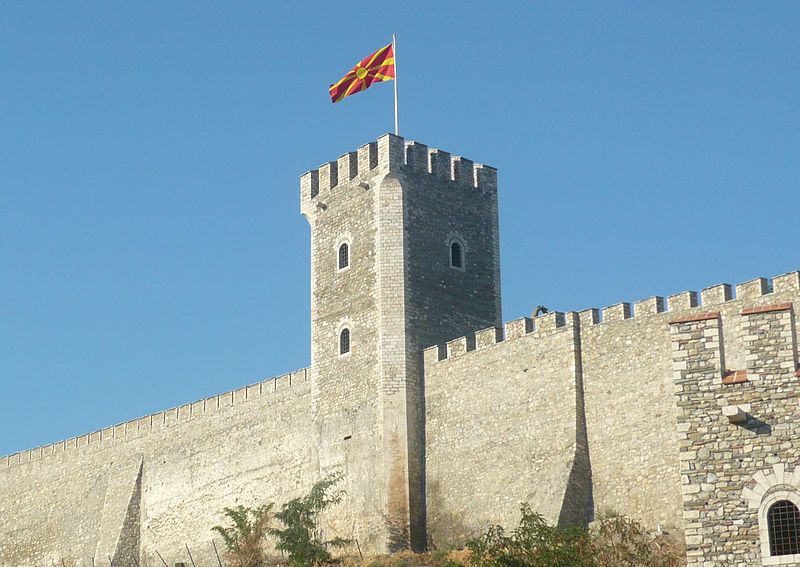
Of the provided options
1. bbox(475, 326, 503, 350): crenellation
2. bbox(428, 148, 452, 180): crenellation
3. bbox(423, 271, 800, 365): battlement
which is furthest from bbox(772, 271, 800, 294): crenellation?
bbox(428, 148, 452, 180): crenellation

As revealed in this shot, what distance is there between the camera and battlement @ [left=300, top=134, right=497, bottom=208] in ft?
124

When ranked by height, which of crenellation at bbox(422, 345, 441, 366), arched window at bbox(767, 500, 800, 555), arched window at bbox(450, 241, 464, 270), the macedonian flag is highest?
the macedonian flag

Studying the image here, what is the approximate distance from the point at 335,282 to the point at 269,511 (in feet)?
19.1

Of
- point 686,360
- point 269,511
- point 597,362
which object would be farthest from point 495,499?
point 686,360

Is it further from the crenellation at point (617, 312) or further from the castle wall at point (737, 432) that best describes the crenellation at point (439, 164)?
the castle wall at point (737, 432)

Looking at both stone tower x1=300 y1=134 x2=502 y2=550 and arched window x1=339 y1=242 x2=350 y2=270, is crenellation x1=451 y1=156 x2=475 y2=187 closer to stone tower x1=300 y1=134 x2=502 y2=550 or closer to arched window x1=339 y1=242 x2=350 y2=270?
stone tower x1=300 y1=134 x2=502 y2=550

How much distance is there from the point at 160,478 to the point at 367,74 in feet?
45.5

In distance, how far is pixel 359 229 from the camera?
37.8 m

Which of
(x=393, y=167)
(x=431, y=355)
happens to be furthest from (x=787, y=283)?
(x=393, y=167)

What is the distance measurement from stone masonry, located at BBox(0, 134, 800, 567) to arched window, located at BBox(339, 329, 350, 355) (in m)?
0.10

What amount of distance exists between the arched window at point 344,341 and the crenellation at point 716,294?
9728mm

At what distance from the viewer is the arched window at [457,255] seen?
37906 millimetres

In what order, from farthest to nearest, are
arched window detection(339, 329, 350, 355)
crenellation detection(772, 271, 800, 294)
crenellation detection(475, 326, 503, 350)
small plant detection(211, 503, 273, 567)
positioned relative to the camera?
arched window detection(339, 329, 350, 355) → small plant detection(211, 503, 273, 567) → crenellation detection(475, 326, 503, 350) → crenellation detection(772, 271, 800, 294)

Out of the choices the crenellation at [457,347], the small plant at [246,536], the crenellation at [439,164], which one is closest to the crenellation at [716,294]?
the crenellation at [457,347]
